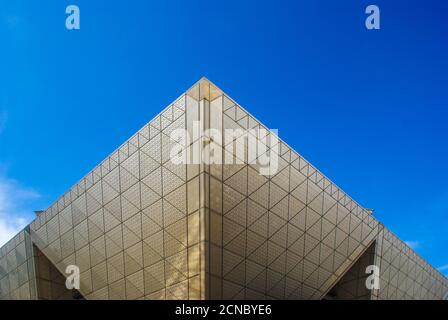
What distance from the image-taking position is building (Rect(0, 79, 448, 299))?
1933 centimetres

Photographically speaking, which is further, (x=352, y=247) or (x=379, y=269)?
(x=379, y=269)

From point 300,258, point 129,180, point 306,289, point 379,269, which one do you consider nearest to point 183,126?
point 129,180

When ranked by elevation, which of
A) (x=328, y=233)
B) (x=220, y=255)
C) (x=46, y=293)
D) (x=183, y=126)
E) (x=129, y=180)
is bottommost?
(x=46, y=293)

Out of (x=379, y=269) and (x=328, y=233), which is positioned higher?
(x=328, y=233)

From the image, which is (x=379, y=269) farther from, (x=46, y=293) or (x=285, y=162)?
(x=46, y=293)

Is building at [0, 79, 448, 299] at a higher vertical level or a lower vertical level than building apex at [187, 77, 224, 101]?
lower

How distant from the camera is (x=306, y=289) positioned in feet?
82.8

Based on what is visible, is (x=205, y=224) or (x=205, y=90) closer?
(x=205, y=224)

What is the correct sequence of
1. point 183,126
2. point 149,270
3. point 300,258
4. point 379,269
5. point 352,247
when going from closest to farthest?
point 183,126 → point 149,270 → point 300,258 → point 352,247 → point 379,269

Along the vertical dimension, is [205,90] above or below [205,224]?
above

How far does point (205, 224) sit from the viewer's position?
18.7m

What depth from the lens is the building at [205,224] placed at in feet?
63.4

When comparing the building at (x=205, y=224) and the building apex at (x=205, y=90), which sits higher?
the building apex at (x=205, y=90)

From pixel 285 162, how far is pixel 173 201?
7304 mm
